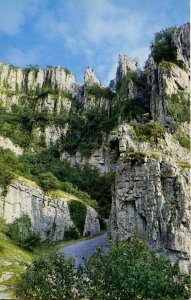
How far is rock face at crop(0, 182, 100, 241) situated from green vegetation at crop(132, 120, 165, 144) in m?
17.7

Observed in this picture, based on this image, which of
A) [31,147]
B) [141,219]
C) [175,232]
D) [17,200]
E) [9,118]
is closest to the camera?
[175,232]

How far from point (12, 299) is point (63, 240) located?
27.6m

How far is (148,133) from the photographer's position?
3875cm

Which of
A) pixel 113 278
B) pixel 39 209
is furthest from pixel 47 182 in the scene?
pixel 113 278

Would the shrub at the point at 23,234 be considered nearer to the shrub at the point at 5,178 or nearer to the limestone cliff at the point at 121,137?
the limestone cliff at the point at 121,137

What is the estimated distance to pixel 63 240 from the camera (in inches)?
1965

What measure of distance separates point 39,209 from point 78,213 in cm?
533

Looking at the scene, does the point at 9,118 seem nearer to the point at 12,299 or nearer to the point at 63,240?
the point at 63,240

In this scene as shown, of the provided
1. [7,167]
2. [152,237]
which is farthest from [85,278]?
[7,167]

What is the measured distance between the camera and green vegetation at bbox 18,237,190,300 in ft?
58.9

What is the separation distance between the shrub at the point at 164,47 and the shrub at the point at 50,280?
4450 cm

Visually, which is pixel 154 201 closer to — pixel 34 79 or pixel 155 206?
pixel 155 206

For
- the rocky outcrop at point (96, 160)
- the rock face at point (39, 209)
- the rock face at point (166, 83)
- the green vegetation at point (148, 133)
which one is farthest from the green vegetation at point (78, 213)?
the rocky outcrop at point (96, 160)

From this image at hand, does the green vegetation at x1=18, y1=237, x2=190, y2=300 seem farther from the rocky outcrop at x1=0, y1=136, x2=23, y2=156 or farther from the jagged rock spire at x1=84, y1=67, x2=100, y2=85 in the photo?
the jagged rock spire at x1=84, y1=67, x2=100, y2=85
